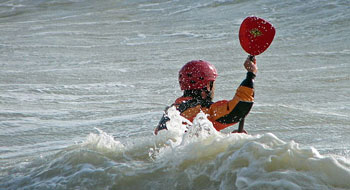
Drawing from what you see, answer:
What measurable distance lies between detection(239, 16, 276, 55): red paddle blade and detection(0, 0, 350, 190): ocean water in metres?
0.71

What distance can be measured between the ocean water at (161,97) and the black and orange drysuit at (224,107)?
4.7 inches

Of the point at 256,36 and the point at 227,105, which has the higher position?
the point at 256,36

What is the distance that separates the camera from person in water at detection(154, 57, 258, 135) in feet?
14.6

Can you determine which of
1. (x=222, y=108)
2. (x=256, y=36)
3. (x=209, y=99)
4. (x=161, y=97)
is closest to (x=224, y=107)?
(x=222, y=108)

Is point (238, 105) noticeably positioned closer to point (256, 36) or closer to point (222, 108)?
point (222, 108)

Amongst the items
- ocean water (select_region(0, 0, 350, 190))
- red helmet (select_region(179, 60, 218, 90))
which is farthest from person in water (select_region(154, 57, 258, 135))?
ocean water (select_region(0, 0, 350, 190))

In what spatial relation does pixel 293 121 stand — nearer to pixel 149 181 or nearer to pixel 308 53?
pixel 149 181

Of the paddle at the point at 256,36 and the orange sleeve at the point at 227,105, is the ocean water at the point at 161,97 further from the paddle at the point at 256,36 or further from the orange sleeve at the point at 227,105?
the paddle at the point at 256,36

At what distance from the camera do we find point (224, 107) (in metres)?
4.61

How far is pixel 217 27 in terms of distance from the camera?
1752 cm

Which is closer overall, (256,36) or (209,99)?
(256,36)

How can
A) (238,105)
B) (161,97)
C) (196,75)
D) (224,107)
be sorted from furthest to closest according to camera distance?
(161,97) < (196,75) < (224,107) < (238,105)

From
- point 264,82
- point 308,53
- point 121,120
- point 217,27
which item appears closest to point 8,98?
point 121,120

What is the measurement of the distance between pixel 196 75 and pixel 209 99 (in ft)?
0.81
